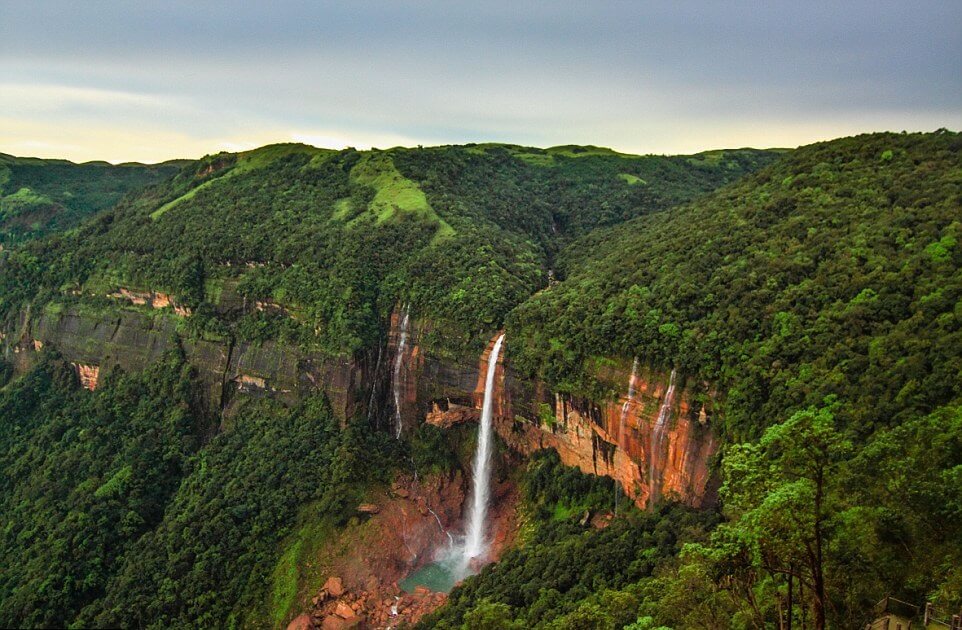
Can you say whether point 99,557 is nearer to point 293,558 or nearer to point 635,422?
point 293,558

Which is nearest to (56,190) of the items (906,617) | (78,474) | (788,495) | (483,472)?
(78,474)

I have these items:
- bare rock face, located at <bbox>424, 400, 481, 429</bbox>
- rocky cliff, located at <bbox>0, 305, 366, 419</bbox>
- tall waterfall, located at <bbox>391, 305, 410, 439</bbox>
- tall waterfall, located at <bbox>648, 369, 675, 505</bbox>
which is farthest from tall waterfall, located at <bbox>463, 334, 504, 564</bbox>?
tall waterfall, located at <bbox>648, 369, 675, 505</bbox>

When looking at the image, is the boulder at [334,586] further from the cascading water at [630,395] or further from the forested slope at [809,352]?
the cascading water at [630,395]

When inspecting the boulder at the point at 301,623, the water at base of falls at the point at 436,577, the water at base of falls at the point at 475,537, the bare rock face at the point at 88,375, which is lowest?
the boulder at the point at 301,623

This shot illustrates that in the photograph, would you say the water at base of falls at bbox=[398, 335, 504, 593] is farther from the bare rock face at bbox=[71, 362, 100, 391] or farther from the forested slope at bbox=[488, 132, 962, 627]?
the bare rock face at bbox=[71, 362, 100, 391]

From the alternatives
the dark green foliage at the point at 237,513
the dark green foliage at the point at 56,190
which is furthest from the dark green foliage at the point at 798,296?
the dark green foliage at the point at 56,190
